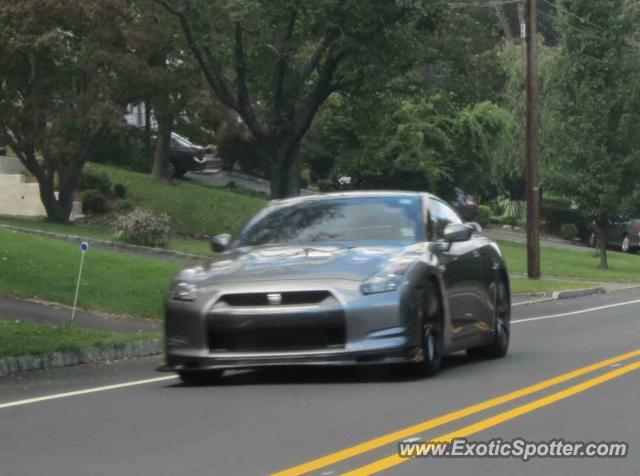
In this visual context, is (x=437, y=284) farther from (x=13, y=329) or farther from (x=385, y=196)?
(x=13, y=329)

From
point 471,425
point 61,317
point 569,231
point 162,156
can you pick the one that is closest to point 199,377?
point 471,425

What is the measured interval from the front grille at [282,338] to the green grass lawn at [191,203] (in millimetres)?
24897

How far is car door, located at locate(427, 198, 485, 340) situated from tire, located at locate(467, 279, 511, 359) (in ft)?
1.68

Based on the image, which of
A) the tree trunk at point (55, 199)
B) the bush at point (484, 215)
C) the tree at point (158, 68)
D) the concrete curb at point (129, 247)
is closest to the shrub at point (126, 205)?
the tree trunk at point (55, 199)

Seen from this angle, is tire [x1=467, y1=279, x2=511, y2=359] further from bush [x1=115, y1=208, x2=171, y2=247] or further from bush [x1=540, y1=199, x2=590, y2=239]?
bush [x1=540, y1=199, x2=590, y2=239]

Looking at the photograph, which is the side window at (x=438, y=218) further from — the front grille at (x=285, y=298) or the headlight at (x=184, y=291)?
the headlight at (x=184, y=291)

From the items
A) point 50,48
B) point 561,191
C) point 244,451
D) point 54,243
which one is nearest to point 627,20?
point 561,191

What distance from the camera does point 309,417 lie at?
916 centimetres

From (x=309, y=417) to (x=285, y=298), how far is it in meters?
1.50

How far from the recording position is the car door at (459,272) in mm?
11750

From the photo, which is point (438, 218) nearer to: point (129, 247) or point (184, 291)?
point (184, 291)

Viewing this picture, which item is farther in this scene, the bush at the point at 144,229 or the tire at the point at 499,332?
the bush at the point at 144,229

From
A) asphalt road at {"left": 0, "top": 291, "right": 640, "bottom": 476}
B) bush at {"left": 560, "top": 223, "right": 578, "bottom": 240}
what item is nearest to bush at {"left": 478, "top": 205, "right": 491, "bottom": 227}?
bush at {"left": 560, "top": 223, "right": 578, "bottom": 240}

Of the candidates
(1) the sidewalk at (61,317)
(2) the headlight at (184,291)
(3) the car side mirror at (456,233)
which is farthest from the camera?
(1) the sidewalk at (61,317)
